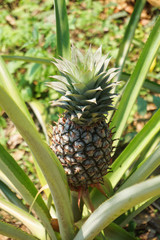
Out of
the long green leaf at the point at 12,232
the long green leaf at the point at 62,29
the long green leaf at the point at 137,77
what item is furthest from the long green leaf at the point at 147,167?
the long green leaf at the point at 62,29

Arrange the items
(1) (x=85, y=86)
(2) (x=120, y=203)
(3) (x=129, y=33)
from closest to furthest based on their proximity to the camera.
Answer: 1. (2) (x=120, y=203)
2. (1) (x=85, y=86)
3. (3) (x=129, y=33)

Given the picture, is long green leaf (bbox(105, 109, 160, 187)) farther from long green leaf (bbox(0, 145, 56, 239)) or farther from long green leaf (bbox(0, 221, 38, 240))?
long green leaf (bbox(0, 221, 38, 240))

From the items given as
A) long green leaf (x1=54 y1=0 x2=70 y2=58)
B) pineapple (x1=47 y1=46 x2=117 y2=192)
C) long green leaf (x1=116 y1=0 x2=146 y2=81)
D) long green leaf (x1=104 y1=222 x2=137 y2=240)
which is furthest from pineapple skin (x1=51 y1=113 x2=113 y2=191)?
long green leaf (x1=116 y1=0 x2=146 y2=81)

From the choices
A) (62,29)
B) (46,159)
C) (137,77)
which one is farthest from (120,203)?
(62,29)

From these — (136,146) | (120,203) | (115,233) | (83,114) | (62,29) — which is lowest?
(115,233)

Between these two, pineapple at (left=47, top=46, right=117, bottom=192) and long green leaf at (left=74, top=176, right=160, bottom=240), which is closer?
long green leaf at (left=74, top=176, right=160, bottom=240)

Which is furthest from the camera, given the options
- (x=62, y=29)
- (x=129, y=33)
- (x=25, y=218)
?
(x=129, y=33)

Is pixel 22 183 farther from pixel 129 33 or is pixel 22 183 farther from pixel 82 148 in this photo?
pixel 129 33
